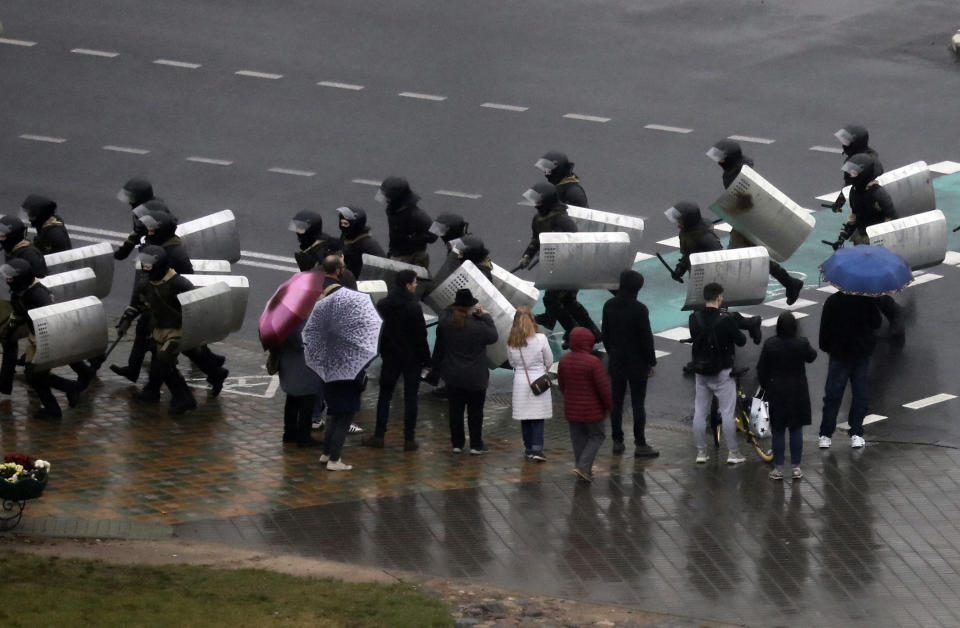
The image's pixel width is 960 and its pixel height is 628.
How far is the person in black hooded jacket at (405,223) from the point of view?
67.7 feet

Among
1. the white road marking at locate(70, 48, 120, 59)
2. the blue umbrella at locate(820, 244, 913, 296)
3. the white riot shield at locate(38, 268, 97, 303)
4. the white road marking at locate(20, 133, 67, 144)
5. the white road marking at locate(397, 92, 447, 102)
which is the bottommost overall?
the white riot shield at locate(38, 268, 97, 303)

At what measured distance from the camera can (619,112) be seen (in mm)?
27938

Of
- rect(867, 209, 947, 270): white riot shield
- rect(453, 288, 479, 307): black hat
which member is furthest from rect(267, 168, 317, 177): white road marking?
rect(453, 288, 479, 307): black hat

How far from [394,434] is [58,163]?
9.43 metres

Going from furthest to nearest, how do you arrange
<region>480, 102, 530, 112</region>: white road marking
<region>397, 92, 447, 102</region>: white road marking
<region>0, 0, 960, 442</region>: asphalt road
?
<region>397, 92, 447, 102</region>: white road marking
<region>480, 102, 530, 112</region>: white road marking
<region>0, 0, 960, 442</region>: asphalt road

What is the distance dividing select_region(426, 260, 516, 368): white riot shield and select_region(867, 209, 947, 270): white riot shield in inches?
159

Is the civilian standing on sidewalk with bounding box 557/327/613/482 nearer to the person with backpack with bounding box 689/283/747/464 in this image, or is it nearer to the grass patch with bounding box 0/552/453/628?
the person with backpack with bounding box 689/283/747/464

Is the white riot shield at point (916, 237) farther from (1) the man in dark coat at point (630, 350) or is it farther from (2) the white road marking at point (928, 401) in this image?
(1) the man in dark coat at point (630, 350)

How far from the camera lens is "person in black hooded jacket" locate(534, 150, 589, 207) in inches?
850

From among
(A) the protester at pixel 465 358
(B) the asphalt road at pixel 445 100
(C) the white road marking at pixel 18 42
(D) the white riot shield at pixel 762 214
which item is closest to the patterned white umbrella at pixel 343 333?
(A) the protester at pixel 465 358

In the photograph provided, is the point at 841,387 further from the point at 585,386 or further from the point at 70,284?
the point at 70,284

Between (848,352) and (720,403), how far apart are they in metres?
1.30

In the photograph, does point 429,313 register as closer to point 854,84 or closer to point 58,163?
point 58,163

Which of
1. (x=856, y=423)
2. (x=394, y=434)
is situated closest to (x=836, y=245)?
(x=856, y=423)
